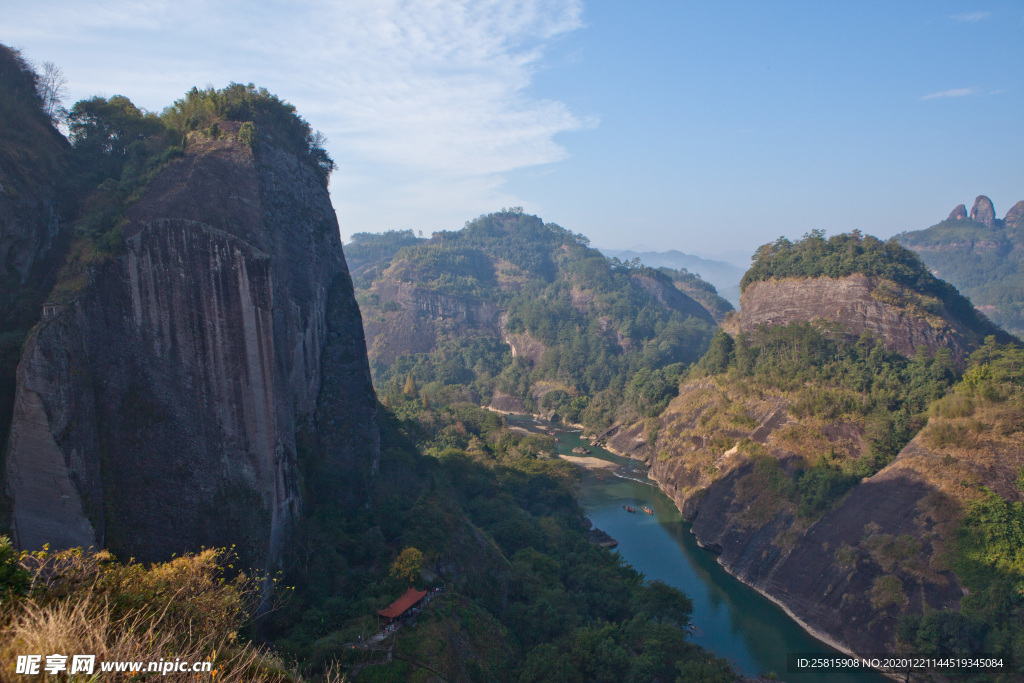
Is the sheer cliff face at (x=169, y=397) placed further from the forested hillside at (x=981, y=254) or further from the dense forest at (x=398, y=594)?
the forested hillside at (x=981, y=254)

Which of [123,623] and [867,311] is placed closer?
[123,623]

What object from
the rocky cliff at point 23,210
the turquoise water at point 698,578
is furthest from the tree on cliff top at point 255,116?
the turquoise water at point 698,578

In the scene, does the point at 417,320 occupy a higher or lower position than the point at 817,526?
higher

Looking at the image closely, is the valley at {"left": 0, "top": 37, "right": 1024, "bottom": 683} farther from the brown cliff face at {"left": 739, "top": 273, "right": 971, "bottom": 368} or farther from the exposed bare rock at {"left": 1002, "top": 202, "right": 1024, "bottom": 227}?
the exposed bare rock at {"left": 1002, "top": 202, "right": 1024, "bottom": 227}

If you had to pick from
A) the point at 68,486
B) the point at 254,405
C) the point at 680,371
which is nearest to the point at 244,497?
the point at 254,405

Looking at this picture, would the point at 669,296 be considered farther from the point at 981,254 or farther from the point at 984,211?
the point at 984,211

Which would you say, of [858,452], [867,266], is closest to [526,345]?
[867,266]

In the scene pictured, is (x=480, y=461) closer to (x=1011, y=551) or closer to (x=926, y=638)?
(x=926, y=638)
